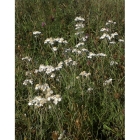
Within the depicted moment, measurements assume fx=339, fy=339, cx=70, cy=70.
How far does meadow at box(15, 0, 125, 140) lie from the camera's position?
6.37 feet

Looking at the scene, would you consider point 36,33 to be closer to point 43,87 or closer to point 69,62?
point 69,62

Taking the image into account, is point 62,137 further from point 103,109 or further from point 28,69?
point 28,69

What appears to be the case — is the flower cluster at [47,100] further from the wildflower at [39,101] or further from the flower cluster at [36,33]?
the flower cluster at [36,33]

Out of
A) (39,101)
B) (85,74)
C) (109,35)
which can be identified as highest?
(109,35)

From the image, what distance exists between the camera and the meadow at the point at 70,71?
6.37ft

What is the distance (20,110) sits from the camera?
2062 mm

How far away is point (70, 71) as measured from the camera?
2268 millimetres

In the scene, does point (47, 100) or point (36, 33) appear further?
point (36, 33)

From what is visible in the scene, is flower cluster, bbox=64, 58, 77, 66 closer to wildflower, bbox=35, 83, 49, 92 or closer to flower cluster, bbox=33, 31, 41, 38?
wildflower, bbox=35, 83, 49, 92

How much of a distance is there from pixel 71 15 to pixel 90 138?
1372 millimetres

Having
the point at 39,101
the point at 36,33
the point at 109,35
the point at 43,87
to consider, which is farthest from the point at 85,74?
the point at 36,33

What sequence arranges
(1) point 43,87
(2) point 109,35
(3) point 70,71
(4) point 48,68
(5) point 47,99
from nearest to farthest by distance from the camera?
(5) point 47,99
(1) point 43,87
(4) point 48,68
(3) point 70,71
(2) point 109,35

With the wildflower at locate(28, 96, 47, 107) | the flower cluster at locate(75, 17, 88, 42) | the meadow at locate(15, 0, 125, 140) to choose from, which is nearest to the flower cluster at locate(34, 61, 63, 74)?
the meadow at locate(15, 0, 125, 140)
